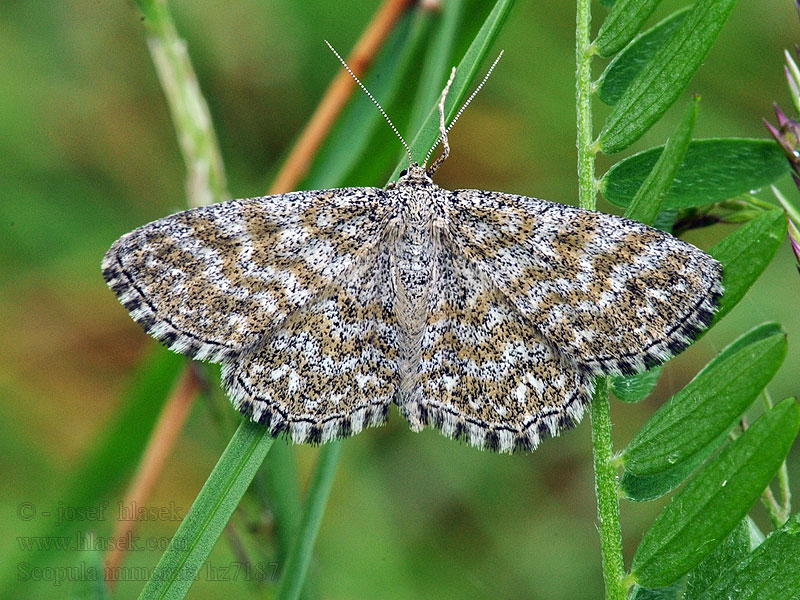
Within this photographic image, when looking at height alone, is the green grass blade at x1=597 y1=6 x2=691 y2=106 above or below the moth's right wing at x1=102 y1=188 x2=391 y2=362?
above

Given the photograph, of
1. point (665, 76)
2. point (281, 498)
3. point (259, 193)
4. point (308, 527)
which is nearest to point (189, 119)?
point (259, 193)

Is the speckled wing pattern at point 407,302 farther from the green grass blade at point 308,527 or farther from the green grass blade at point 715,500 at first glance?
the green grass blade at point 715,500

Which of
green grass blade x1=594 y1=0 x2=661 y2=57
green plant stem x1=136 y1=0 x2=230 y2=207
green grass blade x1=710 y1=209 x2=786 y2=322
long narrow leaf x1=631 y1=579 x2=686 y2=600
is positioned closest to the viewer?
green grass blade x1=710 y1=209 x2=786 y2=322

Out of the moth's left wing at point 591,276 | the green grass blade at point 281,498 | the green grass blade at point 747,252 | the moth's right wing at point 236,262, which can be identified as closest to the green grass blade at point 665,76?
the moth's left wing at point 591,276

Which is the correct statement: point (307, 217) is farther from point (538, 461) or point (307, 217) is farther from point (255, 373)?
point (538, 461)

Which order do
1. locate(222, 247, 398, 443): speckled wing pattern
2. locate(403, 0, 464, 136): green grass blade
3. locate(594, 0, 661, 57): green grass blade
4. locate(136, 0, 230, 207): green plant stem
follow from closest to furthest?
locate(594, 0, 661, 57): green grass blade < locate(222, 247, 398, 443): speckled wing pattern < locate(403, 0, 464, 136): green grass blade < locate(136, 0, 230, 207): green plant stem

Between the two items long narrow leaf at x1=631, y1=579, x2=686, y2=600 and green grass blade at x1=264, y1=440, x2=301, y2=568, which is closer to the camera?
long narrow leaf at x1=631, y1=579, x2=686, y2=600

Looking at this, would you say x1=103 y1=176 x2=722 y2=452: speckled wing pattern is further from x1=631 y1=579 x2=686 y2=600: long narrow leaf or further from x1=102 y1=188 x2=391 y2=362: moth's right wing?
x1=631 y1=579 x2=686 y2=600: long narrow leaf

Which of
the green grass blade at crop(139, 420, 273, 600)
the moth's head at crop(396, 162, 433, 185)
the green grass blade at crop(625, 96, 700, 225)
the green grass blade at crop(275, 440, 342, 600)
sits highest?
the green grass blade at crop(625, 96, 700, 225)

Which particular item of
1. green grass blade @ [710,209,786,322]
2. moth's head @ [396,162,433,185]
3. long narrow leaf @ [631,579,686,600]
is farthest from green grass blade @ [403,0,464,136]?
long narrow leaf @ [631,579,686,600]
